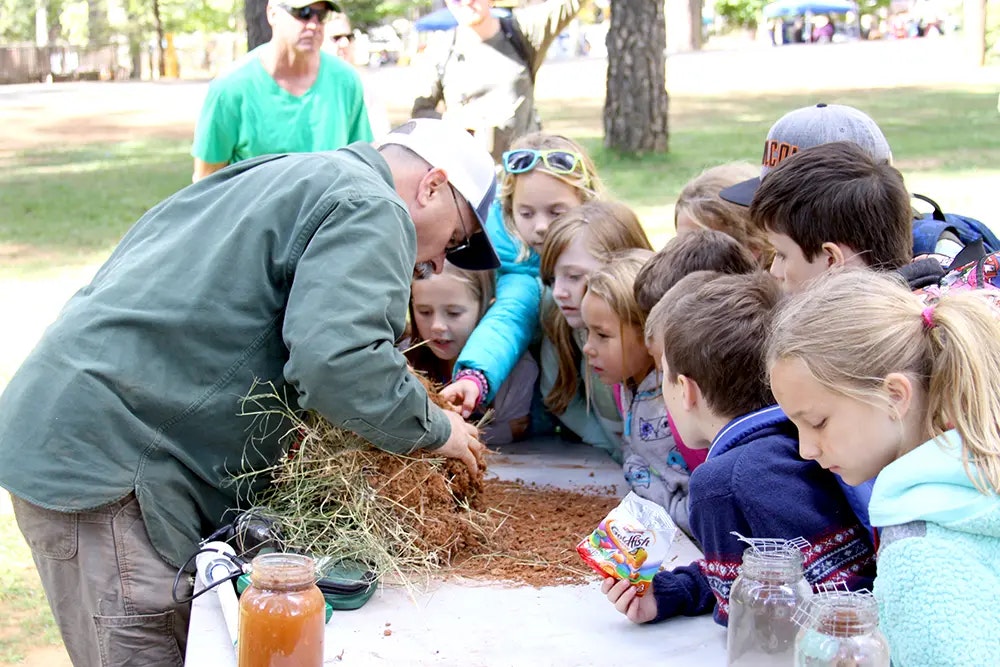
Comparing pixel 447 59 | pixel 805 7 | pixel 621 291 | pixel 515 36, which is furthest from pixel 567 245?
pixel 805 7

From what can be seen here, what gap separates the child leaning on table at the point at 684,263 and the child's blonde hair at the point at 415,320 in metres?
0.71

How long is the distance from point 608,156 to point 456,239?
1107cm

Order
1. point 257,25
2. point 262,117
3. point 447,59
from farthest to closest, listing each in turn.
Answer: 1. point 257,25
2. point 447,59
3. point 262,117

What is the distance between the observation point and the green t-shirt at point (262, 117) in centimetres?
531

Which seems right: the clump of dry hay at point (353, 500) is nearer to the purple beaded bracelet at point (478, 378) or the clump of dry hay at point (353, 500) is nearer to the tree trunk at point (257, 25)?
the purple beaded bracelet at point (478, 378)

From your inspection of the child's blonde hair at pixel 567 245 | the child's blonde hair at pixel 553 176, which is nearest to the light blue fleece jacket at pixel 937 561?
the child's blonde hair at pixel 567 245

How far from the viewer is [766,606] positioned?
208cm

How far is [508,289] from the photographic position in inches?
156

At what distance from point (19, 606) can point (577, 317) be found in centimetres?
205

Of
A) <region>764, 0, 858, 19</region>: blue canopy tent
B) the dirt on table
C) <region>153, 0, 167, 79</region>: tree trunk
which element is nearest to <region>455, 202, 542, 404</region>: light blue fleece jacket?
the dirt on table

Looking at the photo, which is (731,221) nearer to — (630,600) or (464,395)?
(464,395)

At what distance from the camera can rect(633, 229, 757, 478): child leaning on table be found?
3.26m

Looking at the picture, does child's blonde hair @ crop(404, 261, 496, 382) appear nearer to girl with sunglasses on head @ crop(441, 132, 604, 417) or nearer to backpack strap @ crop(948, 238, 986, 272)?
girl with sunglasses on head @ crop(441, 132, 604, 417)

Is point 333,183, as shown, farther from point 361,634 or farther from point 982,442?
point 982,442
